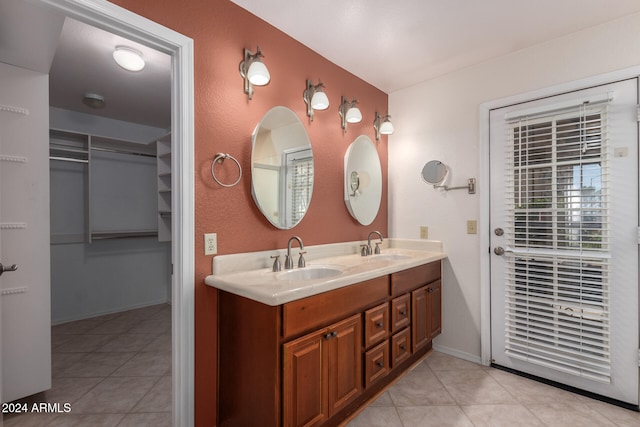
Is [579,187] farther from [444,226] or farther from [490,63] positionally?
[490,63]

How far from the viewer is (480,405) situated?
6.26 ft

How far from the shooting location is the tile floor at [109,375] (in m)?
1.81

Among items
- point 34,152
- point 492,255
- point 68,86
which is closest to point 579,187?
point 492,255

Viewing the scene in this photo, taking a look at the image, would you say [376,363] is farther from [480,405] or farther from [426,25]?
[426,25]

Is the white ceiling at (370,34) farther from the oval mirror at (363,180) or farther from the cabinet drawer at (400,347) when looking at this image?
the cabinet drawer at (400,347)

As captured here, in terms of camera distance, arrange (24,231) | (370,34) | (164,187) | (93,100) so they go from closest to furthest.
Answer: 1. (24,231)
2. (370,34)
3. (93,100)
4. (164,187)

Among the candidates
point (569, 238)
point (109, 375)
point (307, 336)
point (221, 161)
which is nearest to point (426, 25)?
point (221, 161)

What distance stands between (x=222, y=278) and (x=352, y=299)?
718mm

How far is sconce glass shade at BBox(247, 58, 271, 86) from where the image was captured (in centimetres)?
173

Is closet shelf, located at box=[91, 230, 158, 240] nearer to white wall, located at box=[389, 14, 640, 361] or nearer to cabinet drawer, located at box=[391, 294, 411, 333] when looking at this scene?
white wall, located at box=[389, 14, 640, 361]

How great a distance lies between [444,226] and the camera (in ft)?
8.75

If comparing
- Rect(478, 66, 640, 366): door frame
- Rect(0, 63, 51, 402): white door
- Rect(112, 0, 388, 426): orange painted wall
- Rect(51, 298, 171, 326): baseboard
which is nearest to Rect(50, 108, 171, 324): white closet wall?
Rect(51, 298, 171, 326): baseboard

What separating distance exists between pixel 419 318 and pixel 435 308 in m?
0.30

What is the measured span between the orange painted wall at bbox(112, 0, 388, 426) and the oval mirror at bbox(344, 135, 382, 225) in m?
0.33
